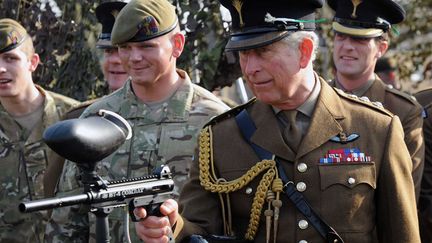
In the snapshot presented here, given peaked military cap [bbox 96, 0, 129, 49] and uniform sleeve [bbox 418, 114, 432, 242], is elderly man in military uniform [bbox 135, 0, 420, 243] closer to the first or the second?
uniform sleeve [bbox 418, 114, 432, 242]

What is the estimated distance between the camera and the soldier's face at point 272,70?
4645mm

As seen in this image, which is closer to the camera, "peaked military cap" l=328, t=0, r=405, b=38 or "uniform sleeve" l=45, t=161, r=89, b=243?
"uniform sleeve" l=45, t=161, r=89, b=243

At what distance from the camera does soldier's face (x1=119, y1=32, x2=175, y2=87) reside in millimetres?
6344

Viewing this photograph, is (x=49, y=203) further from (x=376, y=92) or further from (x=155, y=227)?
(x=376, y=92)

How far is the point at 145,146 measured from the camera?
20.6ft

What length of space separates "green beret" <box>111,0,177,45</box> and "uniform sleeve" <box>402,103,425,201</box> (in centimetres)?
167

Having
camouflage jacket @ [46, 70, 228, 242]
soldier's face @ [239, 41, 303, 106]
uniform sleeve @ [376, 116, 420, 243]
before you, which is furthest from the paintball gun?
camouflage jacket @ [46, 70, 228, 242]

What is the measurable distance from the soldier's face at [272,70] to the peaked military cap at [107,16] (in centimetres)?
339

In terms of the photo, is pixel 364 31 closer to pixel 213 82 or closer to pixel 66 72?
pixel 213 82

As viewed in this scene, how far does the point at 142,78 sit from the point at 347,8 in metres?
1.84

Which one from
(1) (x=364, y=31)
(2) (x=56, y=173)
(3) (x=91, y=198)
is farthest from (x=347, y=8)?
(3) (x=91, y=198)

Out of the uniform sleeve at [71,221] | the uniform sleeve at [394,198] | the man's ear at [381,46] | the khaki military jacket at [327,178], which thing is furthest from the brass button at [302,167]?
the man's ear at [381,46]

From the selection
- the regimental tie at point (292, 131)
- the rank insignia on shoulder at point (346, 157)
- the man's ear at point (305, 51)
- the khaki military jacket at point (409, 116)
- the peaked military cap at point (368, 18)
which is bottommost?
the khaki military jacket at point (409, 116)

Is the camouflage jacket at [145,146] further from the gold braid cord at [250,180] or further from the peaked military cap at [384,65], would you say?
the peaked military cap at [384,65]
